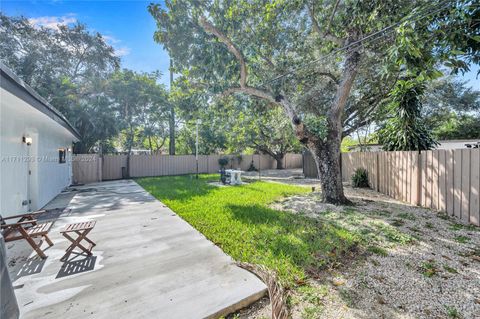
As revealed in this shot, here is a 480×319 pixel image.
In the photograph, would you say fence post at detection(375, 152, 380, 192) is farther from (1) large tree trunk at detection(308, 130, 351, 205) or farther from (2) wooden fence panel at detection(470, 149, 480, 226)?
(2) wooden fence panel at detection(470, 149, 480, 226)

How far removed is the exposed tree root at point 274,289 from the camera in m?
1.84

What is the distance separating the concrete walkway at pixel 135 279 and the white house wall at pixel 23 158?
1.36m

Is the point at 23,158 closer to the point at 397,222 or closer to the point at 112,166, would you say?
the point at 112,166

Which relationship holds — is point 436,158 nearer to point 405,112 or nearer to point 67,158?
point 405,112

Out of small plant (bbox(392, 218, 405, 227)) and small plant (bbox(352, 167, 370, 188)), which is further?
small plant (bbox(352, 167, 370, 188))

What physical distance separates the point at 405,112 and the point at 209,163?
13.1 meters

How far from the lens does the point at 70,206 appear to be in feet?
19.6

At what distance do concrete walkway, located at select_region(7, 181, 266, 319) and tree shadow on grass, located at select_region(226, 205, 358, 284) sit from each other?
26.8 inches

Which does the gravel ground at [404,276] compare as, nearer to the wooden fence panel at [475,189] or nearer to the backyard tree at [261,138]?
the wooden fence panel at [475,189]

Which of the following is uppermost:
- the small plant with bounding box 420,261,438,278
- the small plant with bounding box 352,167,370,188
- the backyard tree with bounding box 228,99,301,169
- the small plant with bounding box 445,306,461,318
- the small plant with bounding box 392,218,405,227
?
the backyard tree with bounding box 228,99,301,169

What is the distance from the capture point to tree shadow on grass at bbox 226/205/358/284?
279 centimetres

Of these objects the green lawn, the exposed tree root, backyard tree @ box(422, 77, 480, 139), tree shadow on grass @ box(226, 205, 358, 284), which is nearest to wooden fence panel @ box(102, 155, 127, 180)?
the green lawn

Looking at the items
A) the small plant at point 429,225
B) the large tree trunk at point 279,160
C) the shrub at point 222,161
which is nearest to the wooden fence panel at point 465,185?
the small plant at point 429,225

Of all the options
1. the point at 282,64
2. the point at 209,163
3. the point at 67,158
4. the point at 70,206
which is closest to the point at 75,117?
the point at 67,158
